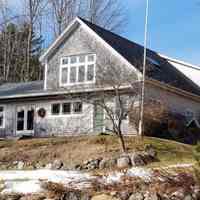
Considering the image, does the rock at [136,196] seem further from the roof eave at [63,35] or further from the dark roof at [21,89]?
the dark roof at [21,89]

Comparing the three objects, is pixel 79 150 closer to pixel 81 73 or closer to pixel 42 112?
pixel 81 73

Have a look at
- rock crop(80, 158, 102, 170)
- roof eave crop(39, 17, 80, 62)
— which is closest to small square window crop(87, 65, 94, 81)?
roof eave crop(39, 17, 80, 62)

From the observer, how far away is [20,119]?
1277 inches

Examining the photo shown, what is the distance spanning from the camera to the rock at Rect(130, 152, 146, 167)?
18.7 metres

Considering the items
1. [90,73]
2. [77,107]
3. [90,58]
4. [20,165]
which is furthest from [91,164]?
[90,58]

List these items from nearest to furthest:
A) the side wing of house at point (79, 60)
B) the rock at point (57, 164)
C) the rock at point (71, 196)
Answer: the rock at point (71, 196)
the rock at point (57, 164)
the side wing of house at point (79, 60)

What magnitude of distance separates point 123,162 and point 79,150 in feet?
10.4

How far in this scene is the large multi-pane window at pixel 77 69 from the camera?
98.0 ft

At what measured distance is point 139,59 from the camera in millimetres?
30141

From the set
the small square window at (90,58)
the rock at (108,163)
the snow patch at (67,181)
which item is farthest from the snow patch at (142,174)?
the small square window at (90,58)

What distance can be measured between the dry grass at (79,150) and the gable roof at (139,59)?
605 centimetres

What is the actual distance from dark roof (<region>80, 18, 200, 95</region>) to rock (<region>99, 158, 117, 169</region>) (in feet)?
31.2

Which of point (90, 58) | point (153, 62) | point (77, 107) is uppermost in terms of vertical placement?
point (153, 62)

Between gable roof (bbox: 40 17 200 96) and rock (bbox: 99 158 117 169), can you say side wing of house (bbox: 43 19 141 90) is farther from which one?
rock (bbox: 99 158 117 169)
